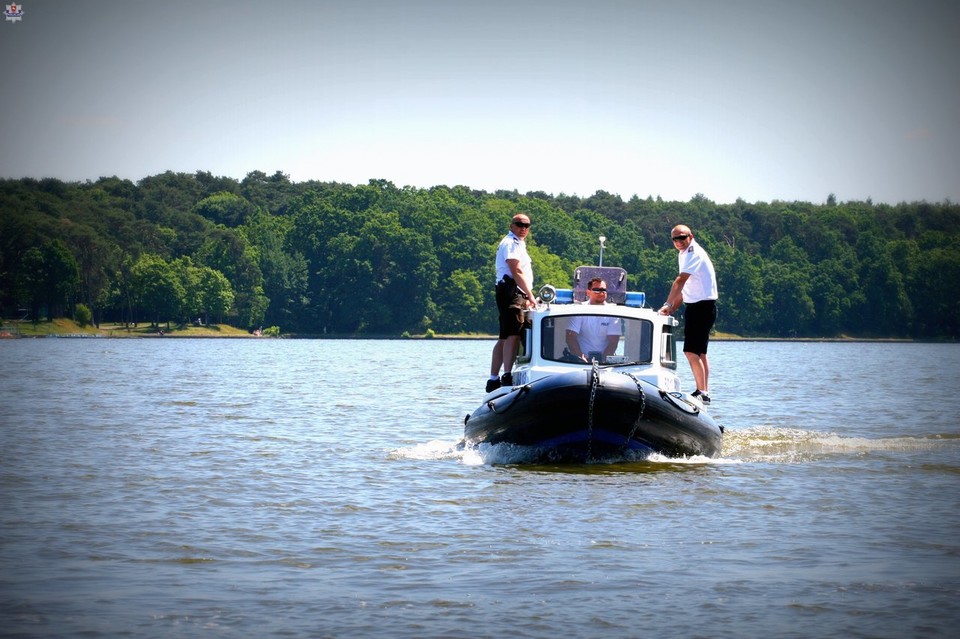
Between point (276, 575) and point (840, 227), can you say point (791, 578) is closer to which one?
point (276, 575)

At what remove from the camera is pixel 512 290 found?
1795cm

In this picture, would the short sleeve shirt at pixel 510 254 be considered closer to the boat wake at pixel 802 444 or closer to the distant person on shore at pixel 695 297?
the distant person on shore at pixel 695 297

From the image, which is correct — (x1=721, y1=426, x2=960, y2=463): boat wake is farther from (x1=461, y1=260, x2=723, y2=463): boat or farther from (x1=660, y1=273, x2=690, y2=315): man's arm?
(x1=660, y1=273, x2=690, y2=315): man's arm

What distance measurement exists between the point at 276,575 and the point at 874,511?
6622 millimetres

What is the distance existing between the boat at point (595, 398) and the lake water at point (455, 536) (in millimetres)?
308

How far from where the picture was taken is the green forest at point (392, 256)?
5418 inches

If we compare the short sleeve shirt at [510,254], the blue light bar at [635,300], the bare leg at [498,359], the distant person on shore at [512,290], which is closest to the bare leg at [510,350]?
the distant person on shore at [512,290]

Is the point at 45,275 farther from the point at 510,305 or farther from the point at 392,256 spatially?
the point at 510,305

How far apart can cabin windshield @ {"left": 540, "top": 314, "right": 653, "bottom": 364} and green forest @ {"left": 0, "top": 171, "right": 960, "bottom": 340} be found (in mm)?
121157

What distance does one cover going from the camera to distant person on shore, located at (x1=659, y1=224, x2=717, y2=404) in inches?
701

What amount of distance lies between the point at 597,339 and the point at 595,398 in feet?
5.97

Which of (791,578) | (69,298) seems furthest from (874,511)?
(69,298)

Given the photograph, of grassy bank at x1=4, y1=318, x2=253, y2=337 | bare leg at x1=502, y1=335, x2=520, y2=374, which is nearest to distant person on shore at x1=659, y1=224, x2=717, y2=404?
bare leg at x1=502, y1=335, x2=520, y2=374

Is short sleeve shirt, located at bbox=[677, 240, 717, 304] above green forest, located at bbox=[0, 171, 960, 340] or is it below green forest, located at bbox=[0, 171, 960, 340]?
below
